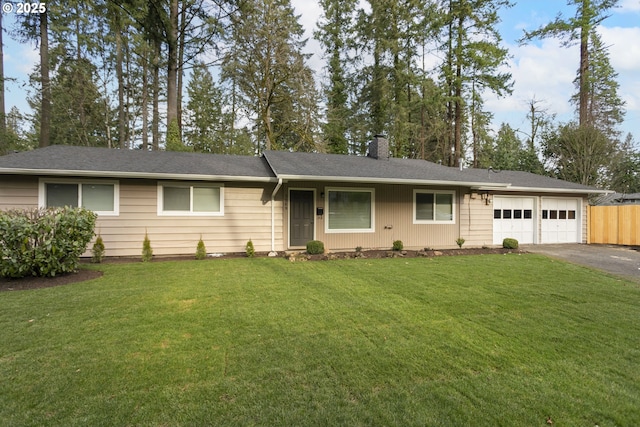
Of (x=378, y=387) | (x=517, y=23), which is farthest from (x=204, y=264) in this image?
(x=517, y=23)

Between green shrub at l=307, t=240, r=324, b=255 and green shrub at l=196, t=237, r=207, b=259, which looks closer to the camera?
green shrub at l=196, t=237, r=207, b=259

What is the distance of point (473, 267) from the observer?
7.10 metres

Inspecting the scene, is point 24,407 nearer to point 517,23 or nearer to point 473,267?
point 473,267

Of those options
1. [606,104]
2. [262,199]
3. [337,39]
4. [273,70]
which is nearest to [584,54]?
[606,104]

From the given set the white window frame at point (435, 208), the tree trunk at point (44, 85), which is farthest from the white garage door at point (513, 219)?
the tree trunk at point (44, 85)

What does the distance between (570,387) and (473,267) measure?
504 centimetres

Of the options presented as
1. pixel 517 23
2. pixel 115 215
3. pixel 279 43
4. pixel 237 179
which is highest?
pixel 517 23

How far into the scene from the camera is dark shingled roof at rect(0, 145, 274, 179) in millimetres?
7133

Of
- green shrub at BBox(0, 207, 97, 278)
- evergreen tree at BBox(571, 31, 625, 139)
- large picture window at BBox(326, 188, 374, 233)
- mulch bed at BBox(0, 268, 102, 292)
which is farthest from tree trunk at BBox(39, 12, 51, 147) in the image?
evergreen tree at BBox(571, 31, 625, 139)

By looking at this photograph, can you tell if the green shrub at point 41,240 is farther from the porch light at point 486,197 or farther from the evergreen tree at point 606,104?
the evergreen tree at point 606,104

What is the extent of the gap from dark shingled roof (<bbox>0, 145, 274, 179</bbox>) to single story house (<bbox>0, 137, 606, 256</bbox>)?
0.02 metres

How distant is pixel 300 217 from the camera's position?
9062 mm

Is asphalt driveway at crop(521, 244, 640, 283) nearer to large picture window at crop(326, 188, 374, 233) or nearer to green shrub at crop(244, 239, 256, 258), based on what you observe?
large picture window at crop(326, 188, 374, 233)

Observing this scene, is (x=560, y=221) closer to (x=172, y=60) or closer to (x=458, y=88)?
(x=458, y=88)
